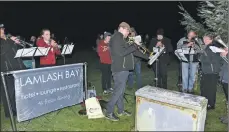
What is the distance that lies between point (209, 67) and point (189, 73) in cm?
184

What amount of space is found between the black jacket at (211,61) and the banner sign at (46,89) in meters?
3.56

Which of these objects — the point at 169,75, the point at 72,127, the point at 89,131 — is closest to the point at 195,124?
the point at 89,131

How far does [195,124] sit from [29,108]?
13.1 ft

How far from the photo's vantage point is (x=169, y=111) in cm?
532

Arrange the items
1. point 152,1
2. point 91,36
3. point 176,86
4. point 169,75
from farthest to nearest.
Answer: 1. point 152,1
2. point 91,36
3. point 169,75
4. point 176,86

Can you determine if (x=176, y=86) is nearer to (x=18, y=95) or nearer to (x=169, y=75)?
(x=169, y=75)

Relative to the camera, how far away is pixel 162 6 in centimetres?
3909

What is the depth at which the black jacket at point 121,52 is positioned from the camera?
6449 millimetres

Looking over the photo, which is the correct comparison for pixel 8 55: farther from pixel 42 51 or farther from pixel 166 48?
pixel 166 48

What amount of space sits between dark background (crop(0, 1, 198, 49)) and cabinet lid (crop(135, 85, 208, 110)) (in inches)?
1155

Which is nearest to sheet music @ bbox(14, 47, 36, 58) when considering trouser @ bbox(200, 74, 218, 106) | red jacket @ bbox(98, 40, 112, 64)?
red jacket @ bbox(98, 40, 112, 64)

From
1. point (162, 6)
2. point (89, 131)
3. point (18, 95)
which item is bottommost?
point (89, 131)

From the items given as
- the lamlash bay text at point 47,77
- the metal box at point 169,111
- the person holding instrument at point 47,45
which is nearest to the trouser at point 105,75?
the lamlash bay text at point 47,77

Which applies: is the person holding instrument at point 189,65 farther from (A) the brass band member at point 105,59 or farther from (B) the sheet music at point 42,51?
(B) the sheet music at point 42,51
